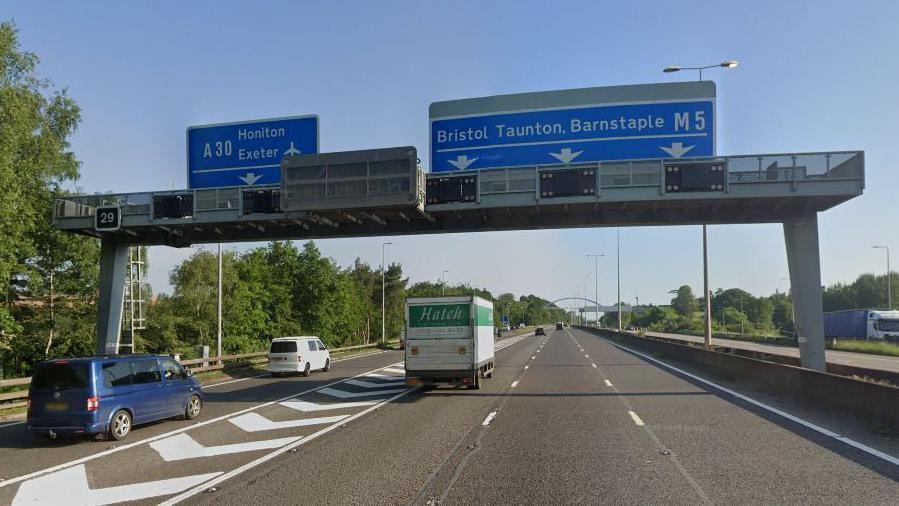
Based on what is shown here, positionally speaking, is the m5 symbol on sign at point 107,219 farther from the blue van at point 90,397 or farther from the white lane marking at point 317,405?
the blue van at point 90,397

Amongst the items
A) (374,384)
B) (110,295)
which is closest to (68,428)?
(374,384)

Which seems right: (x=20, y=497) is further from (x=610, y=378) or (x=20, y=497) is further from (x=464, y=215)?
(x=610, y=378)

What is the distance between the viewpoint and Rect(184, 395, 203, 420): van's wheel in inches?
593

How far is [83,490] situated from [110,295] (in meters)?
17.4

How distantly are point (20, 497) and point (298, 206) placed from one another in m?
12.1

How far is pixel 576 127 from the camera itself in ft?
68.2

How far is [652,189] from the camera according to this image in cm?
1928

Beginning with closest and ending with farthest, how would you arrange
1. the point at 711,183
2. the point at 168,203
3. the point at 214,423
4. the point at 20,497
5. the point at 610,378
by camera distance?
the point at 20,497
the point at 214,423
the point at 711,183
the point at 168,203
the point at 610,378

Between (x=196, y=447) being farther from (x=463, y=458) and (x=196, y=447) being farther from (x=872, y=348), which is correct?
(x=872, y=348)

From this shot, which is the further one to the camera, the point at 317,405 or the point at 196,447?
the point at 317,405

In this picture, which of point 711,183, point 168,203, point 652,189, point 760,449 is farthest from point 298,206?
point 760,449

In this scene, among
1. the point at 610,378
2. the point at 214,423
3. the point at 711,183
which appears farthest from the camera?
the point at 610,378

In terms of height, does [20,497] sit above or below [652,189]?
below

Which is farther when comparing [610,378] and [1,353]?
[1,353]
